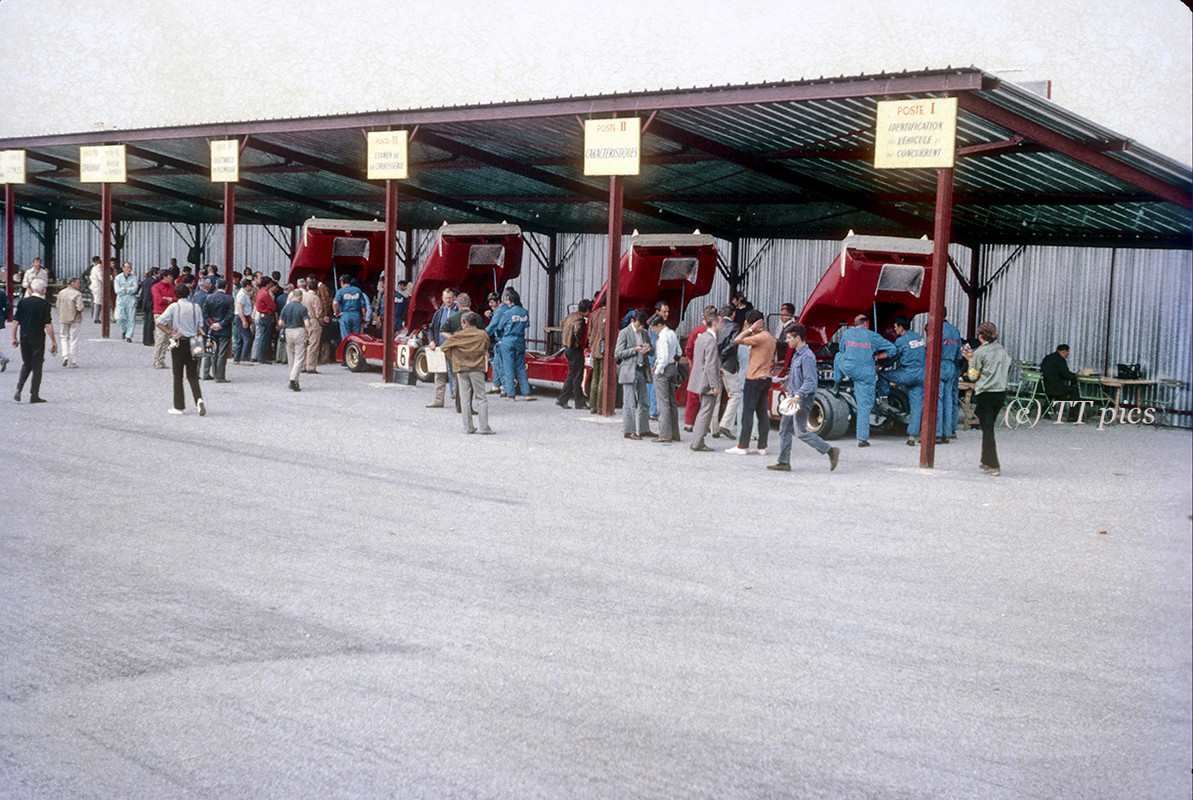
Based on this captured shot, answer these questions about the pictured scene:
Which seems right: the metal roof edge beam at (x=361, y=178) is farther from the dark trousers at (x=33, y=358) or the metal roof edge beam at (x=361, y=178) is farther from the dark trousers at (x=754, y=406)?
the dark trousers at (x=754, y=406)

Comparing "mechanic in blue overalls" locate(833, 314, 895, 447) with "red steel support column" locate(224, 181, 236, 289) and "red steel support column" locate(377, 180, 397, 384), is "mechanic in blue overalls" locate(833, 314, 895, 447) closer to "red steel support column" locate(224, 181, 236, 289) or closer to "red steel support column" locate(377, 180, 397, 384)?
"red steel support column" locate(377, 180, 397, 384)

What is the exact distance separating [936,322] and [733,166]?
8.33 metres

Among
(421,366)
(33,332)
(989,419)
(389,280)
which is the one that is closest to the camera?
(989,419)

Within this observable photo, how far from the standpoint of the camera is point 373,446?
41.7ft

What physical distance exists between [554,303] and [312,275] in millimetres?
8130

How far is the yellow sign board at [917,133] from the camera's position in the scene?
40.5 ft

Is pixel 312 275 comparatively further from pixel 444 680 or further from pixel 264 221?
pixel 444 680

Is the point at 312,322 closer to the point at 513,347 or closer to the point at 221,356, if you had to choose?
the point at 221,356

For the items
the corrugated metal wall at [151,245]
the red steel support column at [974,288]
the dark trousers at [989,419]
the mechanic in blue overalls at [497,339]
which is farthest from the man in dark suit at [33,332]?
the corrugated metal wall at [151,245]

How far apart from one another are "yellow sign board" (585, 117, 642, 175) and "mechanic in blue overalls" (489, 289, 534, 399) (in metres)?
2.89

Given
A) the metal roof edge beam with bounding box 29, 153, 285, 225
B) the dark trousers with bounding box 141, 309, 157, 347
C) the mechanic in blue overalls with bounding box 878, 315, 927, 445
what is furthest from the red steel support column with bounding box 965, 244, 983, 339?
the metal roof edge beam with bounding box 29, 153, 285, 225

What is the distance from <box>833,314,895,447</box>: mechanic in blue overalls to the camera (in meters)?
14.3

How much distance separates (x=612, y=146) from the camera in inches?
639

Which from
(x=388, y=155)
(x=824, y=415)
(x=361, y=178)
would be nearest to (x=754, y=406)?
(x=824, y=415)
